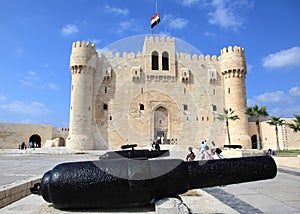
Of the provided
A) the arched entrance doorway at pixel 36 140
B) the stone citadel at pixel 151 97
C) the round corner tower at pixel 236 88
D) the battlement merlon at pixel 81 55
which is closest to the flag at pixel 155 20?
the stone citadel at pixel 151 97

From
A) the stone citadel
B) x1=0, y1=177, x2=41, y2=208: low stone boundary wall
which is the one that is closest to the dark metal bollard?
x1=0, y1=177, x2=41, y2=208: low stone boundary wall

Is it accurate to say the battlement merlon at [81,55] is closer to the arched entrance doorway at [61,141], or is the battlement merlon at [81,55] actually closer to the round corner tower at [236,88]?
the arched entrance doorway at [61,141]

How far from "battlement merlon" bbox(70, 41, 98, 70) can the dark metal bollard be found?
2300 centimetres

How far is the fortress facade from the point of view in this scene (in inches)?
936

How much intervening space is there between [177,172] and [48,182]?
120 cm

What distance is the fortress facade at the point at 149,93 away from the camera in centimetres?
2378

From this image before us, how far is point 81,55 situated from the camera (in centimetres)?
2448

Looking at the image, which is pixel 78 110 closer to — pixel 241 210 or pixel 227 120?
pixel 227 120

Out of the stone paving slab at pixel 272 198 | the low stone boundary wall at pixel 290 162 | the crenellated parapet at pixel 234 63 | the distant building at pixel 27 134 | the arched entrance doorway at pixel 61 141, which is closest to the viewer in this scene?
the stone paving slab at pixel 272 198

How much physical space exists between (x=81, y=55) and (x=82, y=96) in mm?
4291

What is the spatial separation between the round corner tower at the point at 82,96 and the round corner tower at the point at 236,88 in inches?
592

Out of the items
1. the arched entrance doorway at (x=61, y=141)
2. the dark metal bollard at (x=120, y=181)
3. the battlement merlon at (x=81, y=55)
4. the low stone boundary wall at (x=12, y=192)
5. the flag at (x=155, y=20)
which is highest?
the flag at (x=155, y=20)

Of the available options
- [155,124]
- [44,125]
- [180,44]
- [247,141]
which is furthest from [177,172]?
[44,125]

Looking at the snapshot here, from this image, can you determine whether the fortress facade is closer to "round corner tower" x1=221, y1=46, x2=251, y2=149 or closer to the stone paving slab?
"round corner tower" x1=221, y1=46, x2=251, y2=149
